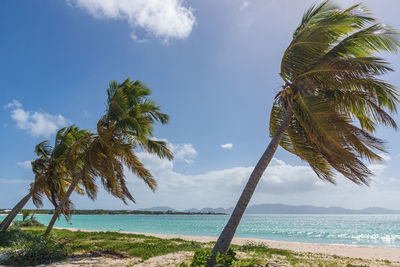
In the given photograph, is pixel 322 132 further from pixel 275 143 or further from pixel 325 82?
pixel 325 82

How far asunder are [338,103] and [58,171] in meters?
12.6

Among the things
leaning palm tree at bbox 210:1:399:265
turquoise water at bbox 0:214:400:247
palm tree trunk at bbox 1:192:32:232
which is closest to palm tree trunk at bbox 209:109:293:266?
leaning palm tree at bbox 210:1:399:265

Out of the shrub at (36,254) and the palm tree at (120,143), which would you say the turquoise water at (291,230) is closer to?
the palm tree at (120,143)

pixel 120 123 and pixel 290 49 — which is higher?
pixel 290 49

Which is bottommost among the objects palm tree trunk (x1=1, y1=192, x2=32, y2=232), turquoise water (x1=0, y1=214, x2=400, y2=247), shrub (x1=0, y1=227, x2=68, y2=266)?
turquoise water (x1=0, y1=214, x2=400, y2=247)

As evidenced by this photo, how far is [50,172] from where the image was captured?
41.1ft

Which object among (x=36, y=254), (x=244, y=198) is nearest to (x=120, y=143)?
(x=36, y=254)

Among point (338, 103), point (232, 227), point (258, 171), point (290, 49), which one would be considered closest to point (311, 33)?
point (290, 49)

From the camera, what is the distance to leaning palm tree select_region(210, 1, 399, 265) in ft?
17.8

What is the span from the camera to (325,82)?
614 cm

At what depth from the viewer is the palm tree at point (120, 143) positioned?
10.1 meters

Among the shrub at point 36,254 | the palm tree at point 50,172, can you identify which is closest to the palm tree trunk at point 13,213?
the palm tree at point 50,172

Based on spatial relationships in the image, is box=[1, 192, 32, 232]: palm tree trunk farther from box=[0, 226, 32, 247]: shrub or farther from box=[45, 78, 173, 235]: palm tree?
box=[45, 78, 173, 235]: palm tree

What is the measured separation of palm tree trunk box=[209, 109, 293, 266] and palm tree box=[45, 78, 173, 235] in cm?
518
